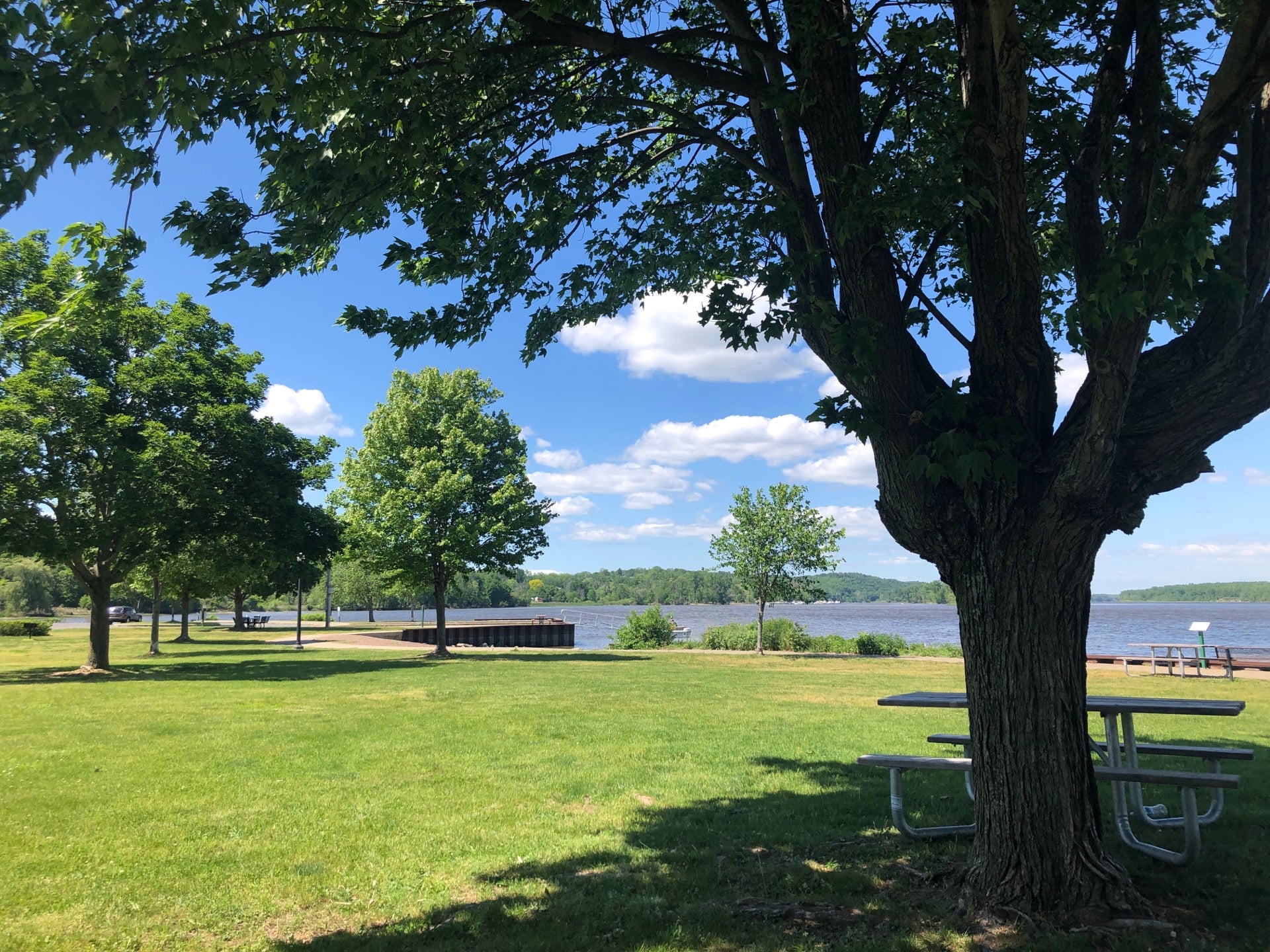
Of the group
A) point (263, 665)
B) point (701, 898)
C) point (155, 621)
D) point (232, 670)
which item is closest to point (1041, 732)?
point (701, 898)

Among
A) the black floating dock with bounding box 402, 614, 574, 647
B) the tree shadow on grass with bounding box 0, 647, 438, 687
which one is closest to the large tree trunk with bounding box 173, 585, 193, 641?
the black floating dock with bounding box 402, 614, 574, 647

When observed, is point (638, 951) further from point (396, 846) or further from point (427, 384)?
point (427, 384)

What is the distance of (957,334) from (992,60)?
5.01 ft

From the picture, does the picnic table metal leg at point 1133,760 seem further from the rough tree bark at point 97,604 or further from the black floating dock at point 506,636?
the black floating dock at point 506,636

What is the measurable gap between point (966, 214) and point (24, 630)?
49.6 m

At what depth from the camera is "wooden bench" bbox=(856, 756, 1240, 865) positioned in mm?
4477

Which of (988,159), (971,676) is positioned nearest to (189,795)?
(971,676)

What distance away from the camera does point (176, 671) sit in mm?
21359

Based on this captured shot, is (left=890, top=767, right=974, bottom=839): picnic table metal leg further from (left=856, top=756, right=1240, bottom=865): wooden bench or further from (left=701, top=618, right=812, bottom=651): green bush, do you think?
(left=701, top=618, right=812, bottom=651): green bush

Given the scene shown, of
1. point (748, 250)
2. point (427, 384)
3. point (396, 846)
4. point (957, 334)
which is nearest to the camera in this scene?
point (957, 334)

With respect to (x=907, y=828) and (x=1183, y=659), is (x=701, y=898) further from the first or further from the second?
(x=1183, y=659)

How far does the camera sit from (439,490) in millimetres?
27141

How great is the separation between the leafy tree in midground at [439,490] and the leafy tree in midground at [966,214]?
73.5 ft

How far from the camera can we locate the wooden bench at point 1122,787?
4.48 metres
